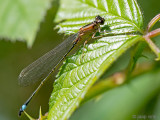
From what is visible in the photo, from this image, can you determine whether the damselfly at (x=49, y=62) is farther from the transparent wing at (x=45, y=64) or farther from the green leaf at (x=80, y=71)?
the green leaf at (x=80, y=71)

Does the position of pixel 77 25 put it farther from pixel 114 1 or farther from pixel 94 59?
pixel 94 59

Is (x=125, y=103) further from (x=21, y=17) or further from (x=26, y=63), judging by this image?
(x=21, y=17)

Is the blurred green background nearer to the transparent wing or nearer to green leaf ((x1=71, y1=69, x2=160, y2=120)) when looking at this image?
green leaf ((x1=71, y1=69, x2=160, y2=120))

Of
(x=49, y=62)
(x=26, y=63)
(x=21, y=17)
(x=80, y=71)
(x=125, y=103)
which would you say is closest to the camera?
(x=80, y=71)

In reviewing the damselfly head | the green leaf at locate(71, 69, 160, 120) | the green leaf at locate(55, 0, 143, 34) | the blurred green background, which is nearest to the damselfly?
the green leaf at locate(55, 0, 143, 34)

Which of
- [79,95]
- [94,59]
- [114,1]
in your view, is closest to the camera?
[79,95]

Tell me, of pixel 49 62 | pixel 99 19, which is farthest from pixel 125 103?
pixel 99 19

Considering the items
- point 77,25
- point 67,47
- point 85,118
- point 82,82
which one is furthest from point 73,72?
point 85,118
